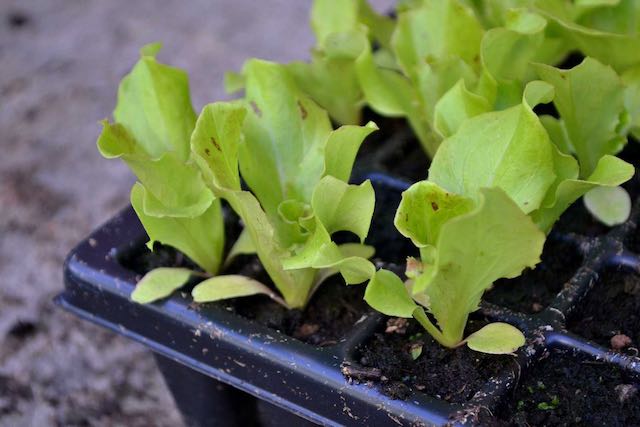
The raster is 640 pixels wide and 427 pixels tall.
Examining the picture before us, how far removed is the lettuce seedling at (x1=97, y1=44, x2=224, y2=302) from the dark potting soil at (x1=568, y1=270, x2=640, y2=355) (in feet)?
0.97

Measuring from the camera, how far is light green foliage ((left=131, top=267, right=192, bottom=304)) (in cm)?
69

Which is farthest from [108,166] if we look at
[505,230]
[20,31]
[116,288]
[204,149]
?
[505,230]

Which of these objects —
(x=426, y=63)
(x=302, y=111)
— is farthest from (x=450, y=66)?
(x=302, y=111)

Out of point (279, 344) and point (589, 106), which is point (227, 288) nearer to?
point (279, 344)

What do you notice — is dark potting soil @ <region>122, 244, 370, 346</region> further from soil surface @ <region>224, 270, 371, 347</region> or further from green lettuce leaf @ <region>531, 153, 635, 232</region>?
green lettuce leaf @ <region>531, 153, 635, 232</region>

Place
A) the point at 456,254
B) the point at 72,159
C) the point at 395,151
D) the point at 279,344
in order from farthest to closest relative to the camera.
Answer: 1. the point at 72,159
2. the point at 395,151
3. the point at 279,344
4. the point at 456,254

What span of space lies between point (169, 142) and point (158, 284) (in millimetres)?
Result: 116

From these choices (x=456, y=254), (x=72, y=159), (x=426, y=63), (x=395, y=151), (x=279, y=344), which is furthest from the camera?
(x=72, y=159)

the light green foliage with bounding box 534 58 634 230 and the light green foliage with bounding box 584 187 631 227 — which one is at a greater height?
the light green foliage with bounding box 534 58 634 230

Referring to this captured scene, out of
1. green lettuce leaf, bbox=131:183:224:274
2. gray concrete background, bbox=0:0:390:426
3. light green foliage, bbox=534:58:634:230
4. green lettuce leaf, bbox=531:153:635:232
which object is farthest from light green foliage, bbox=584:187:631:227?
gray concrete background, bbox=0:0:390:426

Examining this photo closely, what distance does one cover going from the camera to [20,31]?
1949mm

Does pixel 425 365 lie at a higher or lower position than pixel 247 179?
lower

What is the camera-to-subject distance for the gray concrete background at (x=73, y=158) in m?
1.15

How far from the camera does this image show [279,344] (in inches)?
25.0
